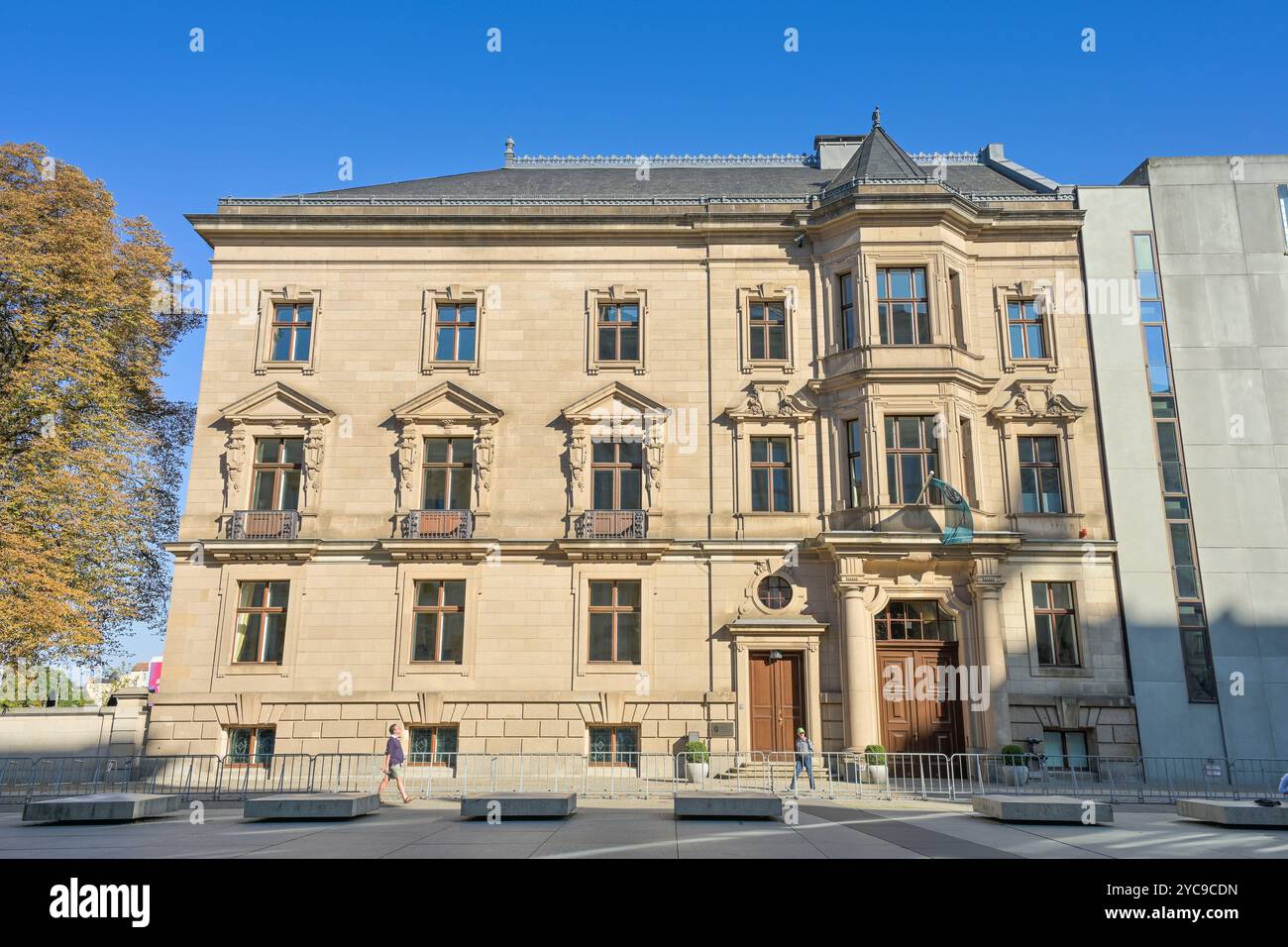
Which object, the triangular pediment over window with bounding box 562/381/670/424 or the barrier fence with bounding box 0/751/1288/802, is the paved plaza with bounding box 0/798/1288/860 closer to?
the barrier fence with bounding box 0/751/1288/802

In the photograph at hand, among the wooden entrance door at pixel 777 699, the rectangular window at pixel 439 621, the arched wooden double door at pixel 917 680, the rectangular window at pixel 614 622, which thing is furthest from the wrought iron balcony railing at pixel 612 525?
the arched wooden double door at pixel 917 680

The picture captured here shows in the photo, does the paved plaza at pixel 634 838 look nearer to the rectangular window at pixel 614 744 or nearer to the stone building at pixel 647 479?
the rectangular window at pixel 614 744

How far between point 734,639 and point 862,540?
458 centimetres

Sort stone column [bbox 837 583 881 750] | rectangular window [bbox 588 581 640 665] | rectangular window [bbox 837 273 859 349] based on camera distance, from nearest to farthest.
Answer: stone column [bbox 837 583 881 750] < rectangular window [bbox 588 581 640 665] < rectangular window [bbox 837 273 859 349]

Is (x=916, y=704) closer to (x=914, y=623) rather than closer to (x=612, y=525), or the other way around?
(x=914, y=623)

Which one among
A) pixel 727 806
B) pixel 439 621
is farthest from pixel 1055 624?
pixel 439 621

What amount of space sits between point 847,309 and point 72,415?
2529cm

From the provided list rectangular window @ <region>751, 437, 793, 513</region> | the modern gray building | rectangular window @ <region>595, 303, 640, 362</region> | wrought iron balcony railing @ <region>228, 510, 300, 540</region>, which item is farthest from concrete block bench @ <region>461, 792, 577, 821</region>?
the modern gray building

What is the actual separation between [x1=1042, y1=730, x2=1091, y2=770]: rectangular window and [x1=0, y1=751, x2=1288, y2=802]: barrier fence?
0.20 ft

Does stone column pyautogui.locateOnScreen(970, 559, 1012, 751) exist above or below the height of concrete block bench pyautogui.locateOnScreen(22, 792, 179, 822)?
above

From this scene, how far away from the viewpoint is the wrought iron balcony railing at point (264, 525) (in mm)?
26031

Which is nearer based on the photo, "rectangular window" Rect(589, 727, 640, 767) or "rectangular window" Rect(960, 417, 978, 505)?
"rectangular window" Rect(589, 727, 640, 767)

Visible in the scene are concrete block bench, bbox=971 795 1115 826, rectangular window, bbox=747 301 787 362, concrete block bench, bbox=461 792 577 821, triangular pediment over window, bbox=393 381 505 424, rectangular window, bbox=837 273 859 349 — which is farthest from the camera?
rectangular window, bbox=747 301 787 362

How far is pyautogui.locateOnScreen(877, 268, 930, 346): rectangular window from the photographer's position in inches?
1060
